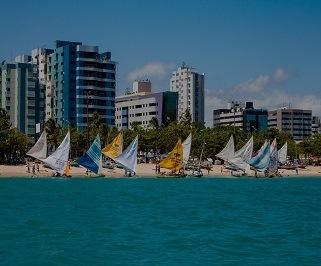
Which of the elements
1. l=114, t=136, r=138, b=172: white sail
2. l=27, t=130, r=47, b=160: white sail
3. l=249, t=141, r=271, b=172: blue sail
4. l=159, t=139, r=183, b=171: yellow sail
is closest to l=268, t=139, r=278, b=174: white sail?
l=249, t=141, r=271, b=172: blue sail

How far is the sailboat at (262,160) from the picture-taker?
13938cm

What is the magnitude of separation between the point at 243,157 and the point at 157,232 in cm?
9704

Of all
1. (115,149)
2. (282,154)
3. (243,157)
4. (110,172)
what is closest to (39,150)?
(115,149)

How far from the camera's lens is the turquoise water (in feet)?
106

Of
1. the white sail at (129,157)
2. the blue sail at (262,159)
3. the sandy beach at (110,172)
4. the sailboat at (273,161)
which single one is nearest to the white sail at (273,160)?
the sailboat at (273,161)

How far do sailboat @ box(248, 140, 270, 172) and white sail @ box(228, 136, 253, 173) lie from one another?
1.15m

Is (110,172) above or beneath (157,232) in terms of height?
above

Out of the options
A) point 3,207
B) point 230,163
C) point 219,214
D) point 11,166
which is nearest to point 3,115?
point 11,166

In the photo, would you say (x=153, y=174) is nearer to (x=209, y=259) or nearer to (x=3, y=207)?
(x=3, y=207)

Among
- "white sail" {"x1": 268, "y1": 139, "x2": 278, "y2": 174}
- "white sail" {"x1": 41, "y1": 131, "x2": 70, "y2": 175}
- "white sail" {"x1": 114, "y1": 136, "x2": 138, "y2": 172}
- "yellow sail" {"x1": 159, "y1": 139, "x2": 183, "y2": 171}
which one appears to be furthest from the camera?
"white sail" {"x1": 268, "y1": 139, "x2": 278, "y2": 174}

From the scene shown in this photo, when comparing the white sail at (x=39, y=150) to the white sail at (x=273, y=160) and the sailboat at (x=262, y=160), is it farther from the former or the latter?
the white sail at (x=273, y=160)

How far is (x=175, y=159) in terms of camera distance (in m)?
128

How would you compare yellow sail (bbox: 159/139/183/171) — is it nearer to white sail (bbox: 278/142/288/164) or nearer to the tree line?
the tree line

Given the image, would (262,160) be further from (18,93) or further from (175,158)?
(18,93)
